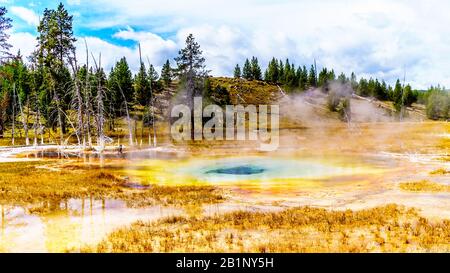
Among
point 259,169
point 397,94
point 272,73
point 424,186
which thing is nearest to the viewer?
point 424,186

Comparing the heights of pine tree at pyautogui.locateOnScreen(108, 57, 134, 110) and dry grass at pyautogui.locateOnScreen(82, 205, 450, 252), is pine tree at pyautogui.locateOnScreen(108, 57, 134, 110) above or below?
above

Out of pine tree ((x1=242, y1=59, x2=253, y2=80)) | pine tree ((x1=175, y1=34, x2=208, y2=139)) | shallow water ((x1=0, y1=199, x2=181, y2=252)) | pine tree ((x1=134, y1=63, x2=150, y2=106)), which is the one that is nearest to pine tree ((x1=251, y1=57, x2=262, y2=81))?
pine tree ((x1=242, y1=59, x2=253, y2=80))

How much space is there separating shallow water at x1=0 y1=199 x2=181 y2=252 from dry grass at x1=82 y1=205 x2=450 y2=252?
90 cm

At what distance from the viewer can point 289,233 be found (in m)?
13.1

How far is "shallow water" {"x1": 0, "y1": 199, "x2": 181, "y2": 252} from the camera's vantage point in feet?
39.5

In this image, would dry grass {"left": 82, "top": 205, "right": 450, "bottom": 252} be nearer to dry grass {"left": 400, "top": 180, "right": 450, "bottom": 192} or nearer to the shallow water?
the shallow water

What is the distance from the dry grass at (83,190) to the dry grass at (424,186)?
10.5 m

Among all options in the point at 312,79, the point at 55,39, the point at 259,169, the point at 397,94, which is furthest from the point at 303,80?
the point at 259,169

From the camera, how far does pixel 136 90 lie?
8988 cm

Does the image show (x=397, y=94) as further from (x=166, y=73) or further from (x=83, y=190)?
(x=83, y=190)

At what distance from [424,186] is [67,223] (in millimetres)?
18517
